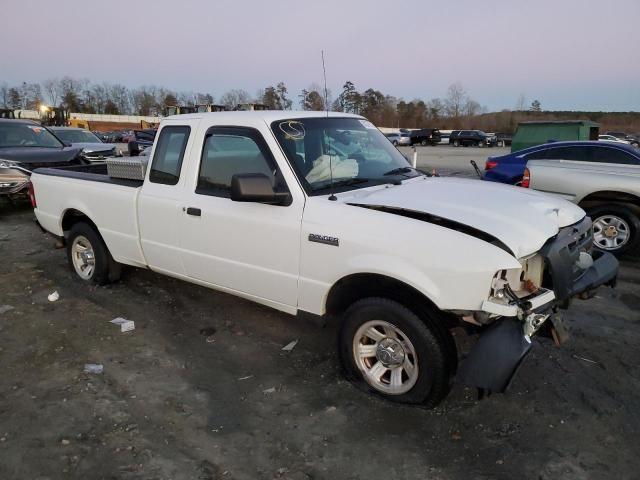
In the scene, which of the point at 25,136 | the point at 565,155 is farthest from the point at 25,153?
the point at 565,155

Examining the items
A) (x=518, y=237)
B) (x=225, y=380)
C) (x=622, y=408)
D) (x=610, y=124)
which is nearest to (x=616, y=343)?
(x=622, y=408)

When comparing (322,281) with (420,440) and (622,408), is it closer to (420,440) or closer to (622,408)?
(420,440)

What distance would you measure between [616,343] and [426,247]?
2.46m

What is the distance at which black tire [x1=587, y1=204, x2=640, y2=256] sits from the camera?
6555mm

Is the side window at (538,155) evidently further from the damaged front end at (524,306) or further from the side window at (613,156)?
the damaged front end at (524,306)

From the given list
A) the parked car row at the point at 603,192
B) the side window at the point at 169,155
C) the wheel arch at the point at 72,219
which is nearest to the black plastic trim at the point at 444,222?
the side window at the point at 169,155

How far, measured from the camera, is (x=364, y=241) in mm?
3104

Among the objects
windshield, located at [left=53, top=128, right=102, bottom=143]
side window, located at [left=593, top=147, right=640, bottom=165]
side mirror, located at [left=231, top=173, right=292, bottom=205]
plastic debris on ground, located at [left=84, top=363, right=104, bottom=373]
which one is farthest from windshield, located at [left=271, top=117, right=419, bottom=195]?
windshield, located at [left=53, top=128, right=102, bottom=143]

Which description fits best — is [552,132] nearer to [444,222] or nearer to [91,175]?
[91,175]

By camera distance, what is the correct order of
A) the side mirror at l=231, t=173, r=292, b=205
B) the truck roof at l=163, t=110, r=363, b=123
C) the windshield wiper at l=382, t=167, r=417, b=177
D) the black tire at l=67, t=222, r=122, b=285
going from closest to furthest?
the side mirror at l=231, t=173, r=292, b=205, the truck roof at l=163, t=110, r=363, b=123, the windshield wiper at l=382, t=167, r=417, b=177, the black tire at l=67, t=222, r=122, b=285

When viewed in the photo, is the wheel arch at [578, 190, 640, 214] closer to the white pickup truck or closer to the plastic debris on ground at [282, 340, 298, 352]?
the white pickup truck

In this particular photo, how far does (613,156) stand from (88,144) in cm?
1311

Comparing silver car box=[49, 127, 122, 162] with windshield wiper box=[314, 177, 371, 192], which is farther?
silver car box=[49, 127, 122, 162]

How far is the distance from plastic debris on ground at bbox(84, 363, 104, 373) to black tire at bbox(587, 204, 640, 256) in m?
6.23
